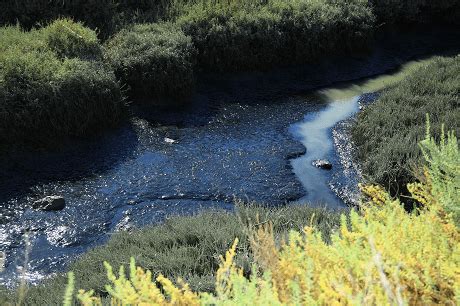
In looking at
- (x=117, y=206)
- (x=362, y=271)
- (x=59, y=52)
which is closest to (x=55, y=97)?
(x=59, y=52)

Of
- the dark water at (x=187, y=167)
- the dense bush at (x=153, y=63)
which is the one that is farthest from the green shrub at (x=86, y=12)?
the dark water at (x=187, y=167)

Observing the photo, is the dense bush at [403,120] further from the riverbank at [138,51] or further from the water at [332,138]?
the riverbank at [138,51]

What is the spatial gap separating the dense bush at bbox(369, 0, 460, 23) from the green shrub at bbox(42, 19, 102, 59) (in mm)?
7228

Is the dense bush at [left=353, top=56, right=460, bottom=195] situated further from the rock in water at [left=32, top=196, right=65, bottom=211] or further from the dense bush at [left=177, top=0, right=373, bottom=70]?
the rock in water at [left=32, top=196, right=65, bottom=211]

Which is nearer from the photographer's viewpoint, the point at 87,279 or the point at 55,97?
the point at 87,279

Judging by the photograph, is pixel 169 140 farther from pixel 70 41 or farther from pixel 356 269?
pixel 356 269

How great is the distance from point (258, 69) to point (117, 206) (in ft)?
16.8

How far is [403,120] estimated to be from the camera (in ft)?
30.5

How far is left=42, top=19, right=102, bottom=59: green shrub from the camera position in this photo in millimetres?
9656

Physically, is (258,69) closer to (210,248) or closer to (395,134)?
(395,134)

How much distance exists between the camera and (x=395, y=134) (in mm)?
8891

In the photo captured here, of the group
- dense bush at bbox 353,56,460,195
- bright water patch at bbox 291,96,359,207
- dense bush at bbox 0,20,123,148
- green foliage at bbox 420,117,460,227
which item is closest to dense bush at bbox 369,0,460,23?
dense bush at bbox 353,56,460,195

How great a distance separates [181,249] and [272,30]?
7203 mm

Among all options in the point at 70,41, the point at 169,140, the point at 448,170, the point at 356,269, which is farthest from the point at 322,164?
the point at 356,269
